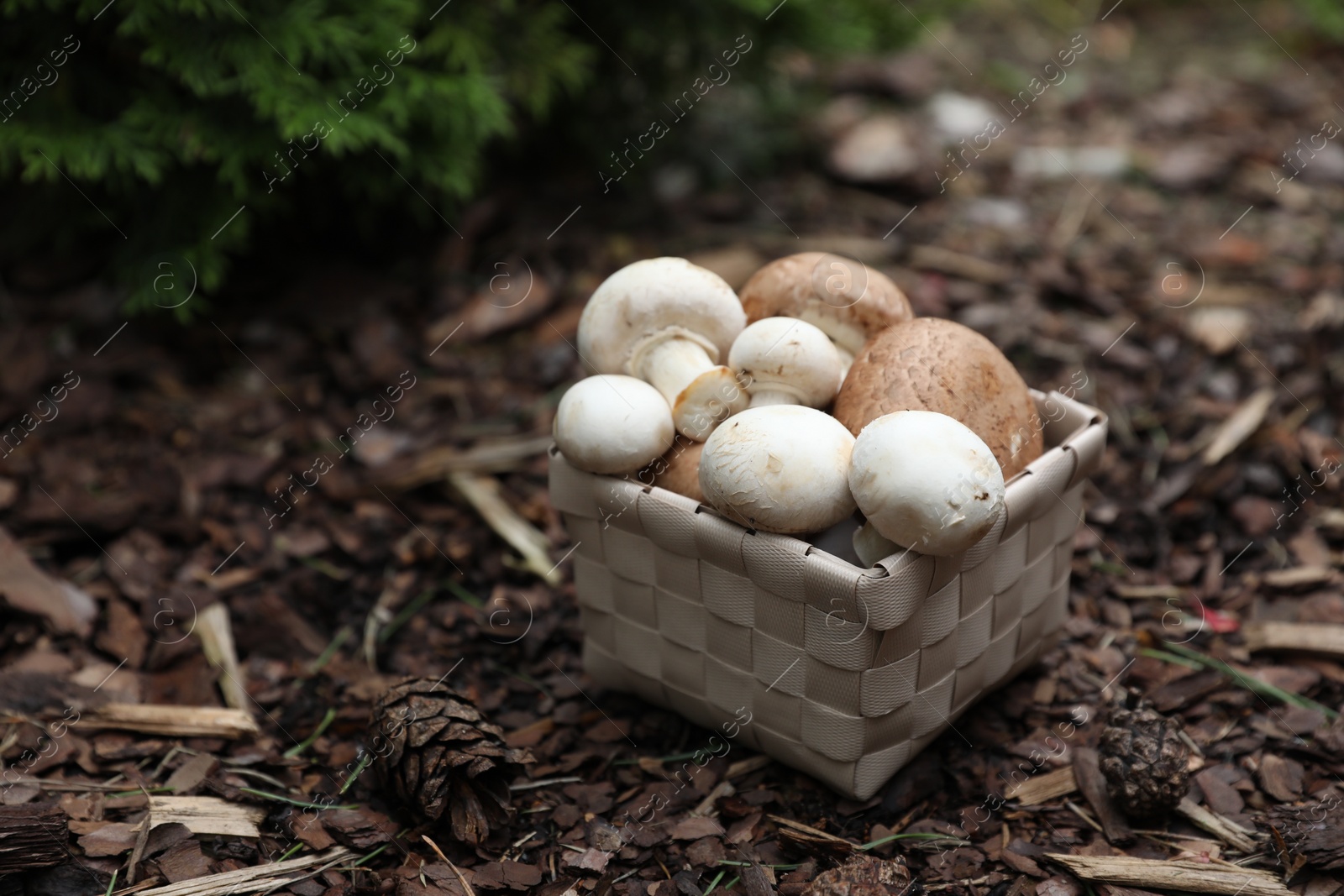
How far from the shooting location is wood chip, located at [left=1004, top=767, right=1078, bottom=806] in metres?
1.86

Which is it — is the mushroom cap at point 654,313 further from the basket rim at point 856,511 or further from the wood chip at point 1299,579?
the wood chip at point 1299,579

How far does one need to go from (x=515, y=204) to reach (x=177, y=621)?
1815 mm

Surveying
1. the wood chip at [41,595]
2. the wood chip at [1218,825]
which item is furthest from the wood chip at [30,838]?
the wood chip at [1218,825]

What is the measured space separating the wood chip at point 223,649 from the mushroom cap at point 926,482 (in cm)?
133

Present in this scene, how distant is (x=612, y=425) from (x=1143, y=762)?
1.02 meters

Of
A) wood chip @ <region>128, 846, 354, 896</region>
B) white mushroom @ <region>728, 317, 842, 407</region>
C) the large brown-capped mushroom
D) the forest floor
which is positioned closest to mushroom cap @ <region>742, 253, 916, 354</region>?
the large brown-capped mushroom

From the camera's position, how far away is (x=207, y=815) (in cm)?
184

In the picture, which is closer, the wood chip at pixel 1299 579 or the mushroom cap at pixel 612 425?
the mushroom cap at pixel 612 425

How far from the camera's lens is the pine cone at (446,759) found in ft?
5.83

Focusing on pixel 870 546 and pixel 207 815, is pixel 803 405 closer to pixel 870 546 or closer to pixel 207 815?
pixel 870 546

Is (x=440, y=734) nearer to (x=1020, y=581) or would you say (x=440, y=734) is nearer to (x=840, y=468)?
(x=840, y=468)

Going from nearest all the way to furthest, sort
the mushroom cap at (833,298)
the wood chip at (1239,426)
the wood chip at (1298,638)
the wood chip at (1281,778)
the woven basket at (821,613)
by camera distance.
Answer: the woven basket at (821,613)
the wood chip at (1281,778)
the mushroom cap at (833,298)
the wood chip at (1298,638)
the wood chip at (1239,426)

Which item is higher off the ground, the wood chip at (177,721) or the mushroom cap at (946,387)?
Answer: the wood chip at (177,721)

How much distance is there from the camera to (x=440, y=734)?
5.92 feet
